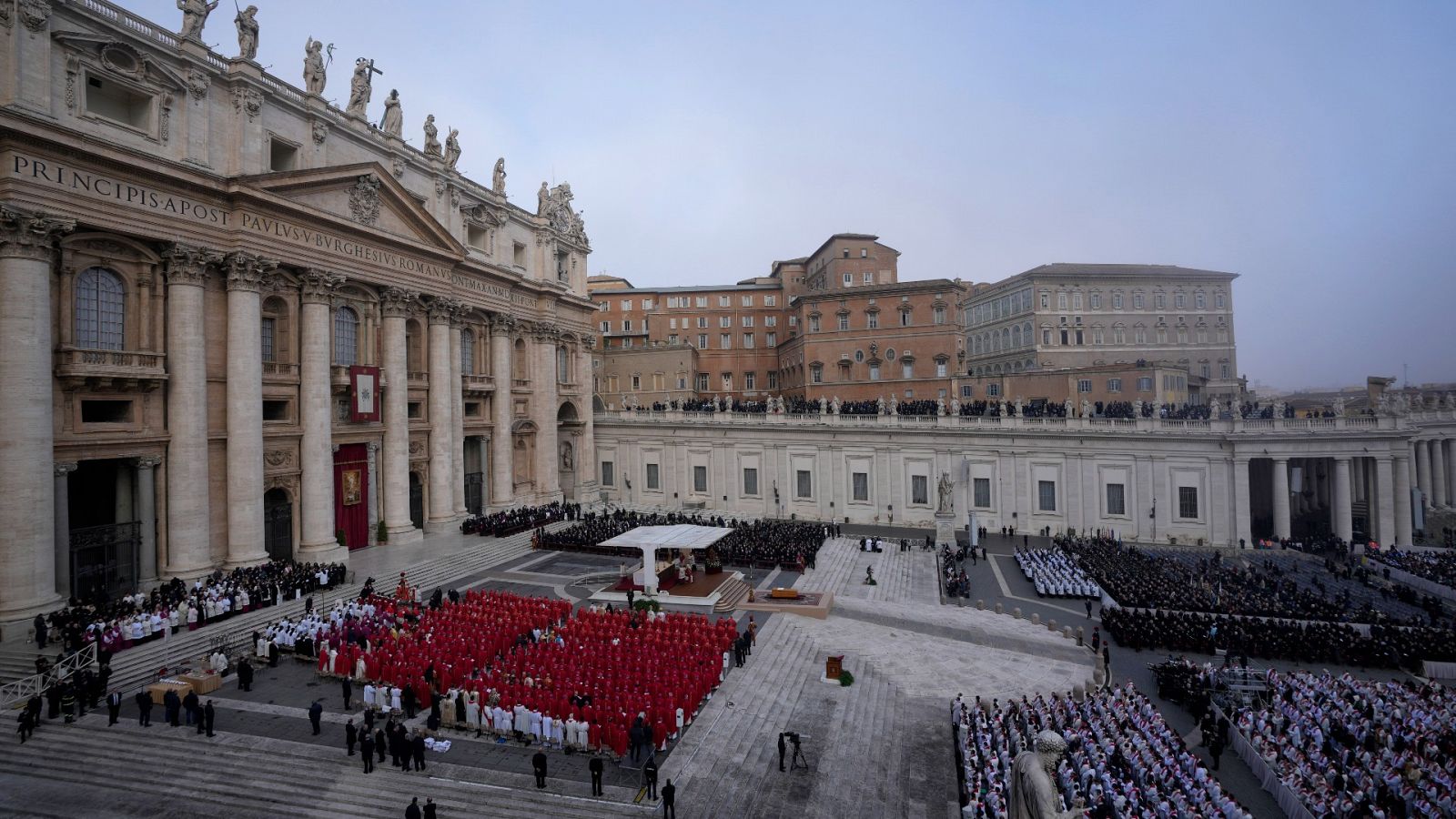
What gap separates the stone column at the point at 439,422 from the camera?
34719 mm

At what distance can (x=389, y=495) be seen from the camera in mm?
32250

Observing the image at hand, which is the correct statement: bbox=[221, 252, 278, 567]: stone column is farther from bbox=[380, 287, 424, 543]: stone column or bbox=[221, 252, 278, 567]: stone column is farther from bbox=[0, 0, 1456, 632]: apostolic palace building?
bbox=[380, 287, 424, 543]: stone column

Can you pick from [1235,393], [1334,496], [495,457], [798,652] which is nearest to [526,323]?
[495,457]

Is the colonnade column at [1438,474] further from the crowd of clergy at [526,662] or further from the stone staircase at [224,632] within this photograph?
the stone staircase at [224,632]

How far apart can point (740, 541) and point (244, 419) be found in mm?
20751

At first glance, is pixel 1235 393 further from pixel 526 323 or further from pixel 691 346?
pixel 526 323

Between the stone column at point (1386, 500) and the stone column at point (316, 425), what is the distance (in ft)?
156

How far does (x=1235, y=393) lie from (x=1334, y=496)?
26.1 metres

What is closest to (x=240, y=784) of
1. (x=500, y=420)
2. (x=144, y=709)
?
(x=144, y=709)

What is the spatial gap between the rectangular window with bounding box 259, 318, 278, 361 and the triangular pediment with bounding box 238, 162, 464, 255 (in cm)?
497

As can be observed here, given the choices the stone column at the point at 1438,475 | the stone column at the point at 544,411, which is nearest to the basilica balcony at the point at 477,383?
the stone column at the point at 544,411

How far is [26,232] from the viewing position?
770 inches

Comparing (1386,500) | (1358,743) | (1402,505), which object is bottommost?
(1358,743)

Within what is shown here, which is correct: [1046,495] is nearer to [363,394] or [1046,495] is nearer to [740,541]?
[740,541]
